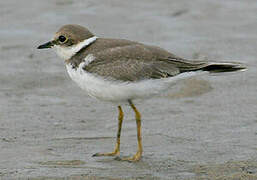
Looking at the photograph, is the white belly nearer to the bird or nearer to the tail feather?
the bird

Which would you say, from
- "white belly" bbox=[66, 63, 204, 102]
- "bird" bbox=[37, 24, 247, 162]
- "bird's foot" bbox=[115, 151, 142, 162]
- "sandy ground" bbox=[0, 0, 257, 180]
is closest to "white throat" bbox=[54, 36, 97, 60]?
"bird" bbox=[37, 24, 247, 162]

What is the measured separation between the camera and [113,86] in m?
6.45

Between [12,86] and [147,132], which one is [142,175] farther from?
[12,86]

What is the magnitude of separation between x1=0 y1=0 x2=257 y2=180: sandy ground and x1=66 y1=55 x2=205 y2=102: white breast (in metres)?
0.69

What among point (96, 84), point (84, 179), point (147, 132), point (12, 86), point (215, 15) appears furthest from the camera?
point (215, 15)

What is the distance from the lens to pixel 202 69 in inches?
263

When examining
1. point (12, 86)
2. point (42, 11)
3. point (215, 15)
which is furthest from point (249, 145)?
point (42, 11)

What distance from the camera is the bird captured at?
21.2ft

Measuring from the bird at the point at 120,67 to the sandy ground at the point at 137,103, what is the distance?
21.9 inches

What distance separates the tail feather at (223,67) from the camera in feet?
21.6

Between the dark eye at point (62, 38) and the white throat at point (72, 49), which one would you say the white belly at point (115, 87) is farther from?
the dark eye at point (62, 38)

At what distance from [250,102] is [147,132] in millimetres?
1656

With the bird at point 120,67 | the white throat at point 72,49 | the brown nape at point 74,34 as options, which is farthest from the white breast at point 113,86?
the brown nape at point 74,34

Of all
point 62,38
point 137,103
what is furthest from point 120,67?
point 137,103
